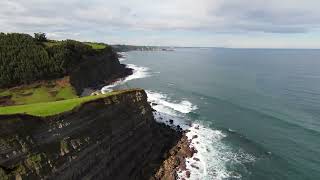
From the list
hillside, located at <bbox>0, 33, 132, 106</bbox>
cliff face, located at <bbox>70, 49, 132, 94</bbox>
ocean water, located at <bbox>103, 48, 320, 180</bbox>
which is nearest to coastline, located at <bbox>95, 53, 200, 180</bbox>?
ocean water, located at <bbox>103, 48, 320, 180</bbox>

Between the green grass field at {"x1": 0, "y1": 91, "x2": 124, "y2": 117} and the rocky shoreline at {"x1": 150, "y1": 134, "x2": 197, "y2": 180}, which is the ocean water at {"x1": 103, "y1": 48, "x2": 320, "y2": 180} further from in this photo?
the green grass field at {"x1": 0, "y1": 91, "x2": 124, "y2": 117}

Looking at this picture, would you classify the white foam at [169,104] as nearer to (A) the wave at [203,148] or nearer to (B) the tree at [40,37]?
(A) the wave at [203,148]

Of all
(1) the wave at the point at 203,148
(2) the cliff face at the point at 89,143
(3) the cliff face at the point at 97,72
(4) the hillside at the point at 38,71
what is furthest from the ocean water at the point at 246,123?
(4) the hillside at the point at 38,71

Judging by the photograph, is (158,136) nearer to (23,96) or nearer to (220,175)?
(220,175)

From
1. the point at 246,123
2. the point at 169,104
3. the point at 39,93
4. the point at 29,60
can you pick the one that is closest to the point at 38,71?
the point at 29,60

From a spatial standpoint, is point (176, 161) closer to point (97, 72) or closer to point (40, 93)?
point (40, 93)

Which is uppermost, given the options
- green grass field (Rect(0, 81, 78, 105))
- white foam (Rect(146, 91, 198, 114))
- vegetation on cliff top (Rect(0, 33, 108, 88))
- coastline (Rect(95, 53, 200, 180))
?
vegetation on cliff top (Rect(0, 33, 108, 88))
